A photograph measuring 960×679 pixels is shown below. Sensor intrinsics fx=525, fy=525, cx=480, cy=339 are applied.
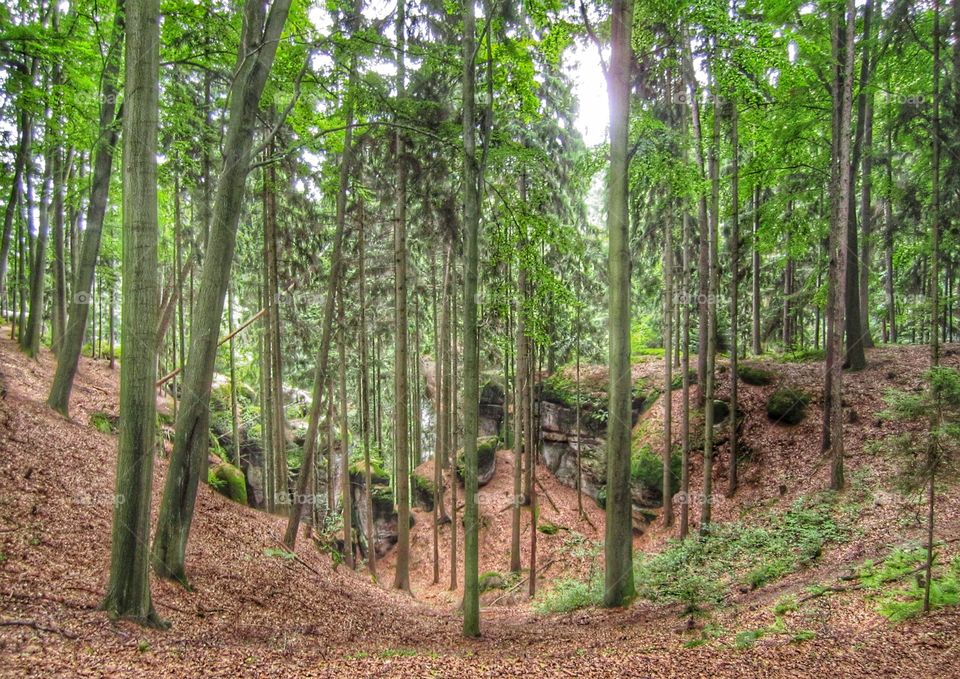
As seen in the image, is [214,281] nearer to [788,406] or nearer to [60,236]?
[60,236]

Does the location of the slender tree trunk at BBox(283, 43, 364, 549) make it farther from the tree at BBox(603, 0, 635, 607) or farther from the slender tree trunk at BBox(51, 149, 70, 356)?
the slender tree trunk at BBox(51, 149, 70, 356)

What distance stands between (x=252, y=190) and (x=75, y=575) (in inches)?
308

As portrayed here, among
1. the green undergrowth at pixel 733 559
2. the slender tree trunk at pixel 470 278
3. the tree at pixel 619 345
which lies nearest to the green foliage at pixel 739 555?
the green undergrowth at pixel 733 559

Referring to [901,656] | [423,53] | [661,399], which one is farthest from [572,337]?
[901,656]

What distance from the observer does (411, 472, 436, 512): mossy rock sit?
2075 cm

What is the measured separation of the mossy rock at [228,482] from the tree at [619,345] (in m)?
→ 9.43

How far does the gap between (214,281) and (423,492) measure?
15.8m

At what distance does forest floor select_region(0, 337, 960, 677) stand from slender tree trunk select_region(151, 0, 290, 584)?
2.37ft

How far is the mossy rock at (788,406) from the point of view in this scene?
44.1ft

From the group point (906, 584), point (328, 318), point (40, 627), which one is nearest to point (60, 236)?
point (328, 318)

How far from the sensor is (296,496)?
34.2 feet

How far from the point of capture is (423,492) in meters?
21.0

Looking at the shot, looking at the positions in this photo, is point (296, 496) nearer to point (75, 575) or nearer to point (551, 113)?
point (75, 575)

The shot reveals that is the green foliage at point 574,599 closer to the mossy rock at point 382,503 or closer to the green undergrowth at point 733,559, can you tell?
the green undergrowth at point 733,559
